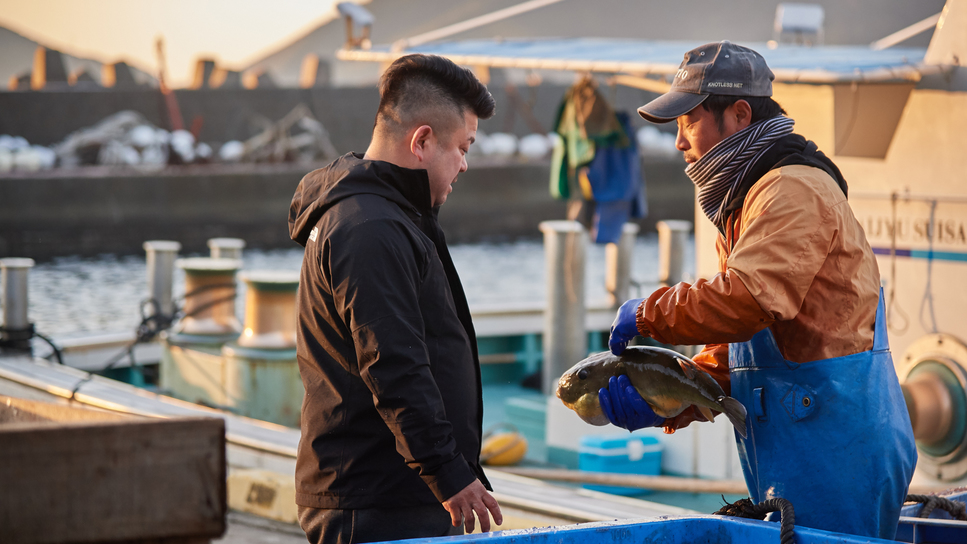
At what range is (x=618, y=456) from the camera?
6.79 meters

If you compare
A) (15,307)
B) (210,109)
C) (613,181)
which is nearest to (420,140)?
(15,307)

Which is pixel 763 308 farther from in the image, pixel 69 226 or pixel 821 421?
pixel 69 226

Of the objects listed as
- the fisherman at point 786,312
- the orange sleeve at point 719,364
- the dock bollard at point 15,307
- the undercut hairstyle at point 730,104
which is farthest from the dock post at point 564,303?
the undercut hairstyle at point 730,104

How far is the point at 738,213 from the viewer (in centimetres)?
270

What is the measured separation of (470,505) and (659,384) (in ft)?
2.19

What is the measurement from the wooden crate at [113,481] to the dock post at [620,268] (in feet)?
32.2

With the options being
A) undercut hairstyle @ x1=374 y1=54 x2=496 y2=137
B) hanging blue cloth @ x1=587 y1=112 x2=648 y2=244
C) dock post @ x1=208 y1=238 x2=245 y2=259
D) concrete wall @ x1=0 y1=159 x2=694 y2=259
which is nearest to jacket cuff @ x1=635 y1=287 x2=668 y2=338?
undercut hairstyle @ x1=374 y1=54 x2=496 y2=137

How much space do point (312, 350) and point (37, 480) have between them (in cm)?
123

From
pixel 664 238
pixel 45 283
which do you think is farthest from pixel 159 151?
pixel 664 238

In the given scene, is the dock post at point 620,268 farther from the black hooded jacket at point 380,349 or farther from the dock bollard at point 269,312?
the black hooded jacket at point 380,349

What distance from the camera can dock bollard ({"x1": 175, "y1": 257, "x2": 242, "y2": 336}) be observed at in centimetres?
849

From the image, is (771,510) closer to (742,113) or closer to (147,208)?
(742,113)

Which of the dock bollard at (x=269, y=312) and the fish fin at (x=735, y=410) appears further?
the dock bollard at (x=269, y=312)

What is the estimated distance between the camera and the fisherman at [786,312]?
2.45 meters
